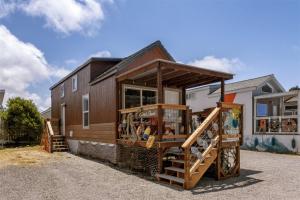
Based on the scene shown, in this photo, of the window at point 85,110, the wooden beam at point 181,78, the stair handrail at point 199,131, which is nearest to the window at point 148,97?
the wooden beam at point 181,78

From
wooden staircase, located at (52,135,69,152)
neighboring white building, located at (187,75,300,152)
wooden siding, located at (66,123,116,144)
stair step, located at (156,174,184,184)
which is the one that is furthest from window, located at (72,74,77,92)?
neighboring white building, located at (187,75,300,152)

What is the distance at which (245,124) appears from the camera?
58.0 ft

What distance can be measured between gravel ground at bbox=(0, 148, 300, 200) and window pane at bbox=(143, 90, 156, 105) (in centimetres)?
324

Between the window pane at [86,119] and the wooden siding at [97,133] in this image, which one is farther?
the window pane at [86,119]

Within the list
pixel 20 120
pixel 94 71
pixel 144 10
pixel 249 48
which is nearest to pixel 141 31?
pixel 144 10

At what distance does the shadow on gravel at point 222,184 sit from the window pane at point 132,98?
4.29 meters

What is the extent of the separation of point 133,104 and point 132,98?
241 millimetres

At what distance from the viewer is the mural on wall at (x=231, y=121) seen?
27.7 feet

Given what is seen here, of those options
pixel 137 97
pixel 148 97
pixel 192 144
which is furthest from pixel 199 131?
pixel 148 97

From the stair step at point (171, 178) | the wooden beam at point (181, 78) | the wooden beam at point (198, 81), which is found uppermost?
the wooden beam at point (181, 78)

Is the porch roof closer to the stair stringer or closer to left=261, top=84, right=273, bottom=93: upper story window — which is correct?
the stair stringer

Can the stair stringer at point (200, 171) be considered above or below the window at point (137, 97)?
below

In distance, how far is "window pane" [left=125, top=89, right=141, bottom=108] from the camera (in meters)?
10.9

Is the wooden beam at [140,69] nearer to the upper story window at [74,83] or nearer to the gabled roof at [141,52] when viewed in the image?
the gabled roof at [141,52]
